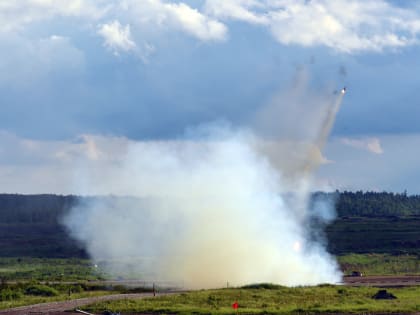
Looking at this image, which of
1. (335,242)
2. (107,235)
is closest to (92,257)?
(107,235)

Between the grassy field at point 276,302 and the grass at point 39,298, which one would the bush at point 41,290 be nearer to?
the grass at point 39,298

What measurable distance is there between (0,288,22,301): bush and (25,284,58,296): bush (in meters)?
2.17

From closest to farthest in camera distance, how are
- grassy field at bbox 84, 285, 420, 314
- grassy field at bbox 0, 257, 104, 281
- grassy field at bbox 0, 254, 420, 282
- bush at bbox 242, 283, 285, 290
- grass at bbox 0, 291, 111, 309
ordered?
grassy field at bbox 84, 285, 420, 314 < grass at bbox 0, 291, 111, 309 < bush at bbox 242, 283, 285, 290 < grassy field at bbox 0, 257, 104, 281 < grassy field at bbox 0, 254, 420, 282

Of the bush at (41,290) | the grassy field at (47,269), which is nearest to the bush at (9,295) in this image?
the bush at (41,290)

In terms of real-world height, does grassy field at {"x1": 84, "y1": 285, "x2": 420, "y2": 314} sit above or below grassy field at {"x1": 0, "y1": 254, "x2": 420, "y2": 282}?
below

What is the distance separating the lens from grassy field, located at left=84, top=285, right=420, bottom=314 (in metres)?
76.1

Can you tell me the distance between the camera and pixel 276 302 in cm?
8262

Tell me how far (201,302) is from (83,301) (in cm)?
1243

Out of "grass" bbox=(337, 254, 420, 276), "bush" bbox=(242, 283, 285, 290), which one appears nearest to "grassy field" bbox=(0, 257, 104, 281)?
"bush" bbox=(242, 283, 285, 290)

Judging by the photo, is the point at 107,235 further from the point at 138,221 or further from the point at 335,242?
the point at 335,242

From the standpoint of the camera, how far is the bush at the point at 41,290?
9556 cm

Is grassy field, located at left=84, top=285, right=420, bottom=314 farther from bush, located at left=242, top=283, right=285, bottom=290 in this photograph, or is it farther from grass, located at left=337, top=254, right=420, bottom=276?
grass, located at left=337, top=254, right=420, bottom=276

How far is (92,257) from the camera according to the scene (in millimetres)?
170875

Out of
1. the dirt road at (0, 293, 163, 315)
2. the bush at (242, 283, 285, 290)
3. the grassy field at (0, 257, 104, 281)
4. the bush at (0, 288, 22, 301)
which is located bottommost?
the dirt road at (0, 293, 163, 315)
